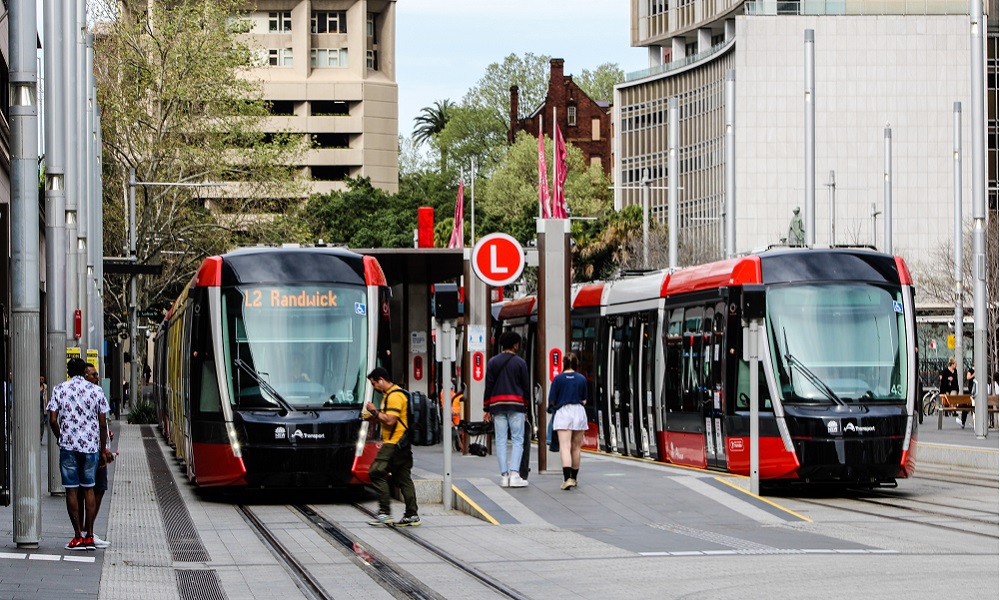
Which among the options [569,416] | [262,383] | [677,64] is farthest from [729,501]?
[677,64]

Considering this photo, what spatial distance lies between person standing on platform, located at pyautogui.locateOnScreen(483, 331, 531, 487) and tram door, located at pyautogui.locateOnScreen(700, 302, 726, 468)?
137 inches

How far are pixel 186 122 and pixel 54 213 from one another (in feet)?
110

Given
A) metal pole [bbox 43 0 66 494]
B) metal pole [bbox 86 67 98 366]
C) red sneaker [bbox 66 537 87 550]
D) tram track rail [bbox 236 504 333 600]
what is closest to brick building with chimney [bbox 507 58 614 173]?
metal pole [bbox 86 67 98 366]

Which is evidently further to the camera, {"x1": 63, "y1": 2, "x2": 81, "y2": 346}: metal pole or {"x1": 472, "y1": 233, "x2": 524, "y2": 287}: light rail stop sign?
{"x1": 63, "y1": 2, "x2": 81, "y2": 346}: metal pole

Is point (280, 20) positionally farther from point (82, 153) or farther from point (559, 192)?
point (559, 192)

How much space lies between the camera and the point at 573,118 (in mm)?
129250

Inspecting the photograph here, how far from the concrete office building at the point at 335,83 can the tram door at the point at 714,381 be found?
4370 inches

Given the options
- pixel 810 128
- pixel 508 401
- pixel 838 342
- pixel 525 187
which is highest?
pixel 525 187

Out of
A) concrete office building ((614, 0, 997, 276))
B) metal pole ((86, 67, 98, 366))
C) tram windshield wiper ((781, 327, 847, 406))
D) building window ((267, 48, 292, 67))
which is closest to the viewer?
tram windshield wiper ((781, 327, 847, 406))

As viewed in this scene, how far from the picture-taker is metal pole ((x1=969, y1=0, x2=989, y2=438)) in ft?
115

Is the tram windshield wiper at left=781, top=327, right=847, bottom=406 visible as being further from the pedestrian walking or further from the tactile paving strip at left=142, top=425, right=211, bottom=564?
the tactile paving strip at left=142, top=425, right=211, bottom=564

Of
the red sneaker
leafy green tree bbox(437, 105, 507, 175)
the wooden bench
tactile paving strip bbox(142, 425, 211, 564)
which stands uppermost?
leafy green tree bbox(437, 105, 507, 175)

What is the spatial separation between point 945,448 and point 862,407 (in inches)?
366

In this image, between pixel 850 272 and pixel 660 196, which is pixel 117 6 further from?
pixel 660 196
